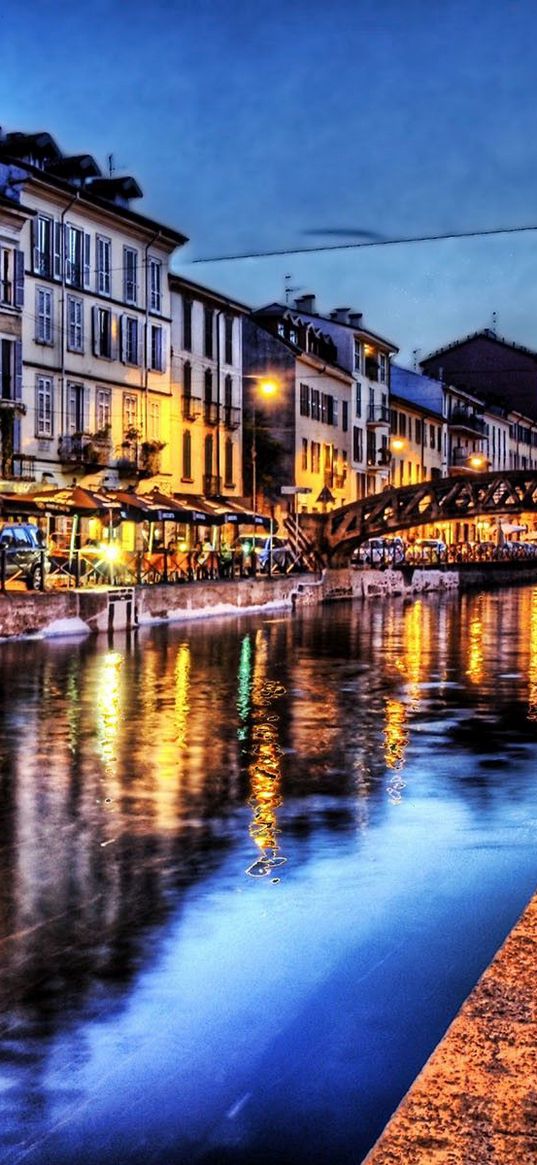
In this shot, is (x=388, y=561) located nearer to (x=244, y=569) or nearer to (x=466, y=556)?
(x=466, y=556)

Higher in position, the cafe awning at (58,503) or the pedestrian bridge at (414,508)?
the pedestrian bridge at (414,508)

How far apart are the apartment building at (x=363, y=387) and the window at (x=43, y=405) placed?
37187 mm

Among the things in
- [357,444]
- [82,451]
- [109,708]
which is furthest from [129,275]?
[109,708]

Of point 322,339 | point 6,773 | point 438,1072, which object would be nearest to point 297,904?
point 438,1072

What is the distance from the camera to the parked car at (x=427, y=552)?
8856 centimetres

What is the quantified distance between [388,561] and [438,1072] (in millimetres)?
77556

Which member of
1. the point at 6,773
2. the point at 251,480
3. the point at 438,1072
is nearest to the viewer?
the point at 438,1072

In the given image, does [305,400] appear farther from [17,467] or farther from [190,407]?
[17,467]

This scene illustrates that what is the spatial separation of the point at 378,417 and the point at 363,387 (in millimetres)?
2893

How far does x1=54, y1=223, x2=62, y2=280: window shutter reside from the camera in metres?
54.7

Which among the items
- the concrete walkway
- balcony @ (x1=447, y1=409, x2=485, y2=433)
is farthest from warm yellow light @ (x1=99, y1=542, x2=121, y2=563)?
balcony @ (x1=447, y1=409, x2=485, y2=433)

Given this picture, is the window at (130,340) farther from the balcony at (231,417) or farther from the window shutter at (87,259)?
the balcony at (231,417)

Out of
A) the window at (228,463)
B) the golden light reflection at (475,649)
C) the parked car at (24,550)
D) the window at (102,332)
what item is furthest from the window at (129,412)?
the parked car at (24,550)

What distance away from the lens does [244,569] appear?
58.3 m
